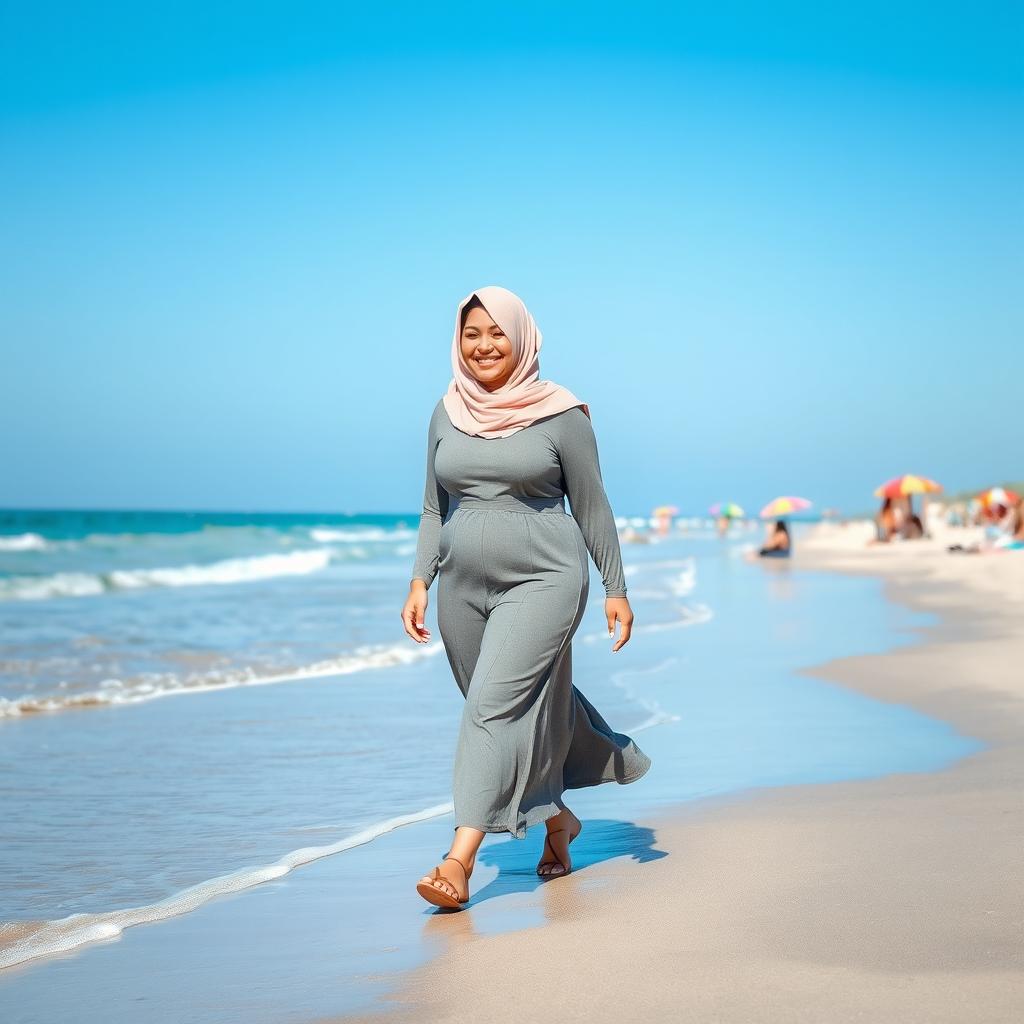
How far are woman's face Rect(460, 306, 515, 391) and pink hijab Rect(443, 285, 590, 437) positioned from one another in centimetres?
2

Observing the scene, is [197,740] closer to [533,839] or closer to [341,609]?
[533,839]

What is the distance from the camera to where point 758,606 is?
1662 cm

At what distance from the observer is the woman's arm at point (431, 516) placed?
4.19m

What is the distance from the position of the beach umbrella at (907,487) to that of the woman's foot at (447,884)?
36.0m

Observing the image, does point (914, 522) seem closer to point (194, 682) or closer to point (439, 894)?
point (194, 682)

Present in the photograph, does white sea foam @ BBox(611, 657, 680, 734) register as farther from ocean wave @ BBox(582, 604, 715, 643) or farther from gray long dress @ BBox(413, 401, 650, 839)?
gray long dress @ BBox(413, 401, 650, 839)

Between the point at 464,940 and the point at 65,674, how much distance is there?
7648 millimetres

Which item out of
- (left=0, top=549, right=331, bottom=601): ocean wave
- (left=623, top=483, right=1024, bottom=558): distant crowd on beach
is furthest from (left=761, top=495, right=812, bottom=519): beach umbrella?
(left=0, top=549, right=331, bottom=601): ocean wave

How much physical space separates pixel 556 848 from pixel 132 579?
Result: 24.1m

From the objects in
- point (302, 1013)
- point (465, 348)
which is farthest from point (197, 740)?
point (302, 1013)

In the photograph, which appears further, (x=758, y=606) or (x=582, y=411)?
(x=758, y=606)

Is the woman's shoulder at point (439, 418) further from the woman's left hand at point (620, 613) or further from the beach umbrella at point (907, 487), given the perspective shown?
the beach umbrella at point (907, 487)

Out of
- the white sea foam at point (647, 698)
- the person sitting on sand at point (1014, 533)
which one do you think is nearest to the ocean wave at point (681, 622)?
the white sea foam at point (647, 698)

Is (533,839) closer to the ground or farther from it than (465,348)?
closer to the ground
